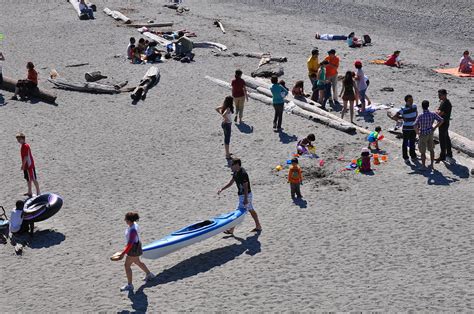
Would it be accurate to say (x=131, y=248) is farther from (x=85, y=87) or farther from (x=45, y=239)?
(x=85, y=87)

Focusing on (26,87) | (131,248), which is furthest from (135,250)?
(26,87)

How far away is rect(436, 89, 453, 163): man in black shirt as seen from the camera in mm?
19078

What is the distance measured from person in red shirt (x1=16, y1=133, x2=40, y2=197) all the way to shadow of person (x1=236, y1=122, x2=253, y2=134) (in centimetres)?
627

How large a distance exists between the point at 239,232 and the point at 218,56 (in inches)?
633

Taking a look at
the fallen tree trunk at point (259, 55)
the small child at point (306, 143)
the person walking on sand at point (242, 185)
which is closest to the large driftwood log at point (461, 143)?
the small child at point (306, 143)

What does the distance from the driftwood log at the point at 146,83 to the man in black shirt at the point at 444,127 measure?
1053 centimetres

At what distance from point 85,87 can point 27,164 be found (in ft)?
30.4

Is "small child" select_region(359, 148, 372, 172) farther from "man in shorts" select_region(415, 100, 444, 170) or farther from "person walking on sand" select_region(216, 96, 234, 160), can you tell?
"person walking on sand" select_region(216, 96, 234, 160)

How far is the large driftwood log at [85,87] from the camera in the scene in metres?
27.1

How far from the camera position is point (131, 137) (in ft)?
74.8

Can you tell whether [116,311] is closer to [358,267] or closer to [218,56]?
[358,267]

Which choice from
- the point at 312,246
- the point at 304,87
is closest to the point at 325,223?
the point at 312,246

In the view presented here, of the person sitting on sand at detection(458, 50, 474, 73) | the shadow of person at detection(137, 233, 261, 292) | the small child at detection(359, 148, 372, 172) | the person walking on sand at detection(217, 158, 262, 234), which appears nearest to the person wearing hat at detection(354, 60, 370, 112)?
the small child at detection(359, 148, 372, 172)

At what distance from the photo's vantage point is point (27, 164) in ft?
60.8
